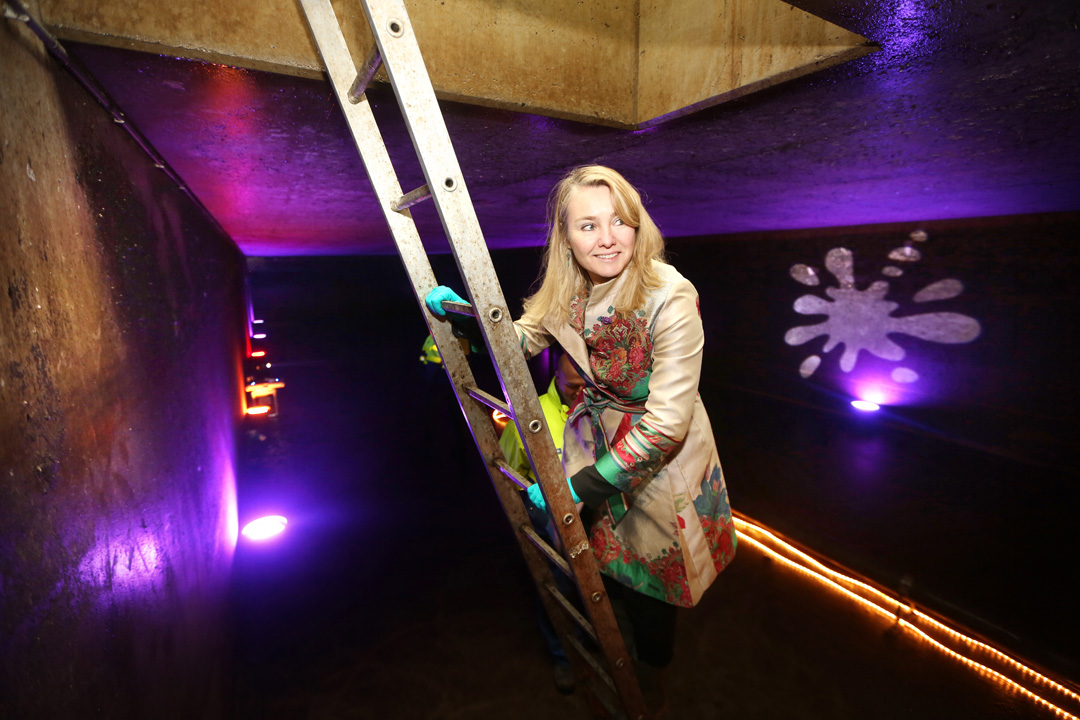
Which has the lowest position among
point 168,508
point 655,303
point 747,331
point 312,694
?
point 312,694

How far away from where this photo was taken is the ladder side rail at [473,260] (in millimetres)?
1032

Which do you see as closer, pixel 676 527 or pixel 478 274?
pixel 478 274

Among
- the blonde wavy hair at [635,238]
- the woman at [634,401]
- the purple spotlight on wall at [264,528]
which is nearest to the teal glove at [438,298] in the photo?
the woman at [634,401]

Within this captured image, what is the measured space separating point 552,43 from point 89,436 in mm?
1784

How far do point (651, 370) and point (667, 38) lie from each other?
49.3 inches

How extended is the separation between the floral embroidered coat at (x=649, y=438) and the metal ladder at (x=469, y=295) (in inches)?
8.6

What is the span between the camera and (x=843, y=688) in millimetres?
2262

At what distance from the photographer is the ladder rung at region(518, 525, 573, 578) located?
1.64 meters

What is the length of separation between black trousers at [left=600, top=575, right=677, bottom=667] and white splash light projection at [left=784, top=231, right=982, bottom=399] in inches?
201

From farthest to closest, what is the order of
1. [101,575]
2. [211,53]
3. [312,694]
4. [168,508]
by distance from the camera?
[312,694] < [168,508] < [211,53] < [101,575]

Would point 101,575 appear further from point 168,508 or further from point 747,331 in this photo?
point 747,331

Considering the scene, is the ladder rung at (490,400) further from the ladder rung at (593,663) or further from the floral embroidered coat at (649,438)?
the ladder rung at (593,663)

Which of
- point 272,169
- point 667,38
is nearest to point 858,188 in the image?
point 667,38

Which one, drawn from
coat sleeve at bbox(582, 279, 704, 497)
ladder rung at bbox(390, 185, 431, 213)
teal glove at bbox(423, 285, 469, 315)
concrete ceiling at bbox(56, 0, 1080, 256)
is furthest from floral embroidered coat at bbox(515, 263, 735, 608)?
concrete ceiling at bbox(56, 0, 1080, 256)
